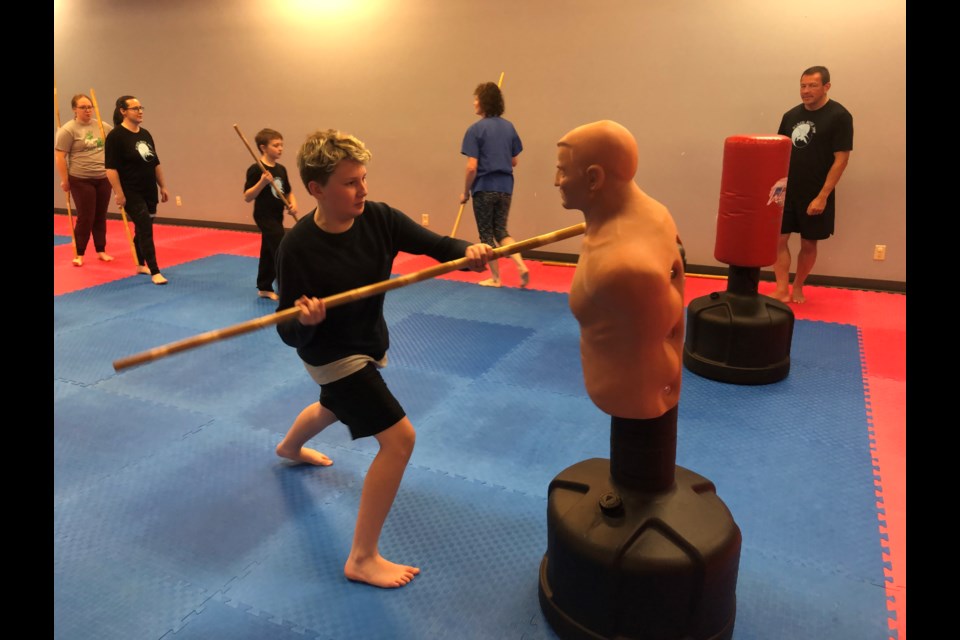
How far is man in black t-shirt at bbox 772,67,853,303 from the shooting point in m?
4.78

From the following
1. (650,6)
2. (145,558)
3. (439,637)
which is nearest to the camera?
(439,637)

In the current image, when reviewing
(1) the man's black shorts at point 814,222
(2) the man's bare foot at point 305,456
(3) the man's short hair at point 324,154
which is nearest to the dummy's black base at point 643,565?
(3) the man's short hair at point 324,154

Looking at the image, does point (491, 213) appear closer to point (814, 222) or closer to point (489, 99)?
point (489, 99)

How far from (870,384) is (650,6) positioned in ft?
12.9

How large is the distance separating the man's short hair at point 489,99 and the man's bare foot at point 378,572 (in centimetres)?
431

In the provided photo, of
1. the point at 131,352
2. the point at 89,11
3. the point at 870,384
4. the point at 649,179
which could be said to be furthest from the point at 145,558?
the point at 89,11

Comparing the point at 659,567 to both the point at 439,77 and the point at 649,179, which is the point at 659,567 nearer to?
the point at 649,179

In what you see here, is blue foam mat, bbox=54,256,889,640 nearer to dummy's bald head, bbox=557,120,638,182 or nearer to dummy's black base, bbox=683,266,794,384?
dummy's black base, bbox=683,266,794,384

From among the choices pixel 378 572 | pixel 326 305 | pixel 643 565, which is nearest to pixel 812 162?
pixel 643 565

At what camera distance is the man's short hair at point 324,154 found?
2.08 meters

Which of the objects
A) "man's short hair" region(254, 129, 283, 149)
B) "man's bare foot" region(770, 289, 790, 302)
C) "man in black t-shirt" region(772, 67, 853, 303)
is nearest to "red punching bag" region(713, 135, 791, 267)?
"man in black t-shirt" region(772, 67, 853, 303)

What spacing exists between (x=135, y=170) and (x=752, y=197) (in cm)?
541

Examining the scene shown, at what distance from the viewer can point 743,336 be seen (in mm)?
3775

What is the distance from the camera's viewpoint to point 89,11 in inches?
358
